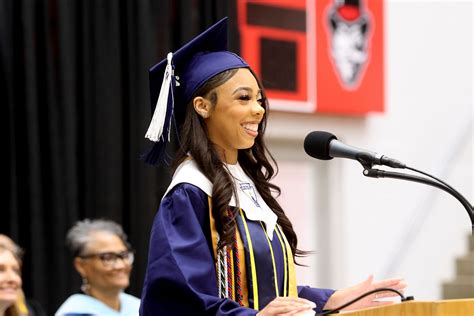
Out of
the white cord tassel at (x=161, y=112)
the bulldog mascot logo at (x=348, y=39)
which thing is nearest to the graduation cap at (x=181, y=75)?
the white cord tassel at (x=161, y=112)

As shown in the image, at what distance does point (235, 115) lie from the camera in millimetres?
2684

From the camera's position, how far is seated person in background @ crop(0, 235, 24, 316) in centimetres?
410

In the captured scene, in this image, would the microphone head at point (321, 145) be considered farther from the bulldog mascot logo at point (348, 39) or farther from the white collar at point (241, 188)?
the bulldog mascot logo at point (348, 39)

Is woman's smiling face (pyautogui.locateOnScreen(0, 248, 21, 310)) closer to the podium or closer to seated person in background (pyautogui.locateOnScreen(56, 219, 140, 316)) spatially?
seated person in background (pyautogui.locateOnScreen(56, 219, 140, 316))

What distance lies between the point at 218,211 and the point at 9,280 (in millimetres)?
1813

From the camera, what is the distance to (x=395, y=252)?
6.86 meters

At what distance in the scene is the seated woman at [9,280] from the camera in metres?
4.10

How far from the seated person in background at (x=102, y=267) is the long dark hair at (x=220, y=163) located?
6.17ft

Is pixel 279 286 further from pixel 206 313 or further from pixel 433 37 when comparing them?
pixel 433 37

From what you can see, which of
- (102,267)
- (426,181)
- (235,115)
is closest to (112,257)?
(102,267)

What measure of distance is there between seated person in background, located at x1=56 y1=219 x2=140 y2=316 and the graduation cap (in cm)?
196

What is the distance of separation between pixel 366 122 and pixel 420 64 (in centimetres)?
61

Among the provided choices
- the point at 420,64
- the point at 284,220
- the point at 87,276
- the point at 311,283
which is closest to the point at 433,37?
the point at 420,64

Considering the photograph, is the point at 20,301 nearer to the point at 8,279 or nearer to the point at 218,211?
the point at 8,279
